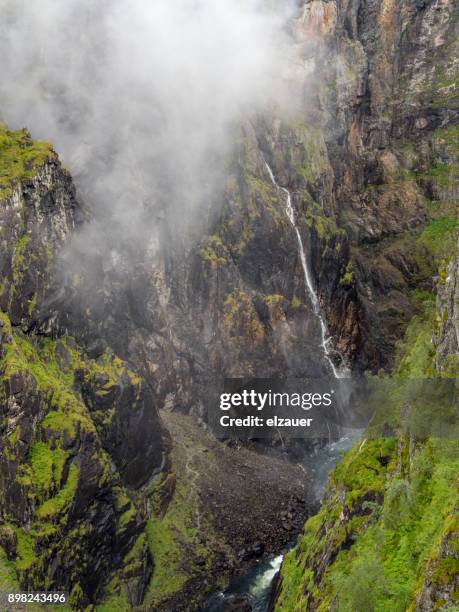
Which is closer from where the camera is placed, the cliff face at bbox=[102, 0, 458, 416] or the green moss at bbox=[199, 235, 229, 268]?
the cliff face at bbox=[102, 0, 458, 416]

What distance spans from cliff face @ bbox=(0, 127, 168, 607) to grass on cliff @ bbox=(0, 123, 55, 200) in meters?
0.16

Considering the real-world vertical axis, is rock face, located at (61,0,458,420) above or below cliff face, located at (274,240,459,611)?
above

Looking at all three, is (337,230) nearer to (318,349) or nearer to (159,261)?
(318,349)

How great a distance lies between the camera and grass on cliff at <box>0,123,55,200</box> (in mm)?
69938

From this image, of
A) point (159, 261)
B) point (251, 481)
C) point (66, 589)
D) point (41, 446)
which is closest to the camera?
point (66, 589)

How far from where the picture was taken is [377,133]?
437ft

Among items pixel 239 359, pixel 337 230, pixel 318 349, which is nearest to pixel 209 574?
pixel 239 359

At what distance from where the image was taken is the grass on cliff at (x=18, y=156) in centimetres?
6994

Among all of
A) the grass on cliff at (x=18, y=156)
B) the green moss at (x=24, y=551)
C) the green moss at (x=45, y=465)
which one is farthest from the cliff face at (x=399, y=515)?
the grass on cliff at (x=18, y=156)

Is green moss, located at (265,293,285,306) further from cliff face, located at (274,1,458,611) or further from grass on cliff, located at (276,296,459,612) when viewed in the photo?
grass on cliff, located at (276,296,459,612)

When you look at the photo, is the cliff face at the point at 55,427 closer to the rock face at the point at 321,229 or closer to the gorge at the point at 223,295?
the gorge at the point at 223,295

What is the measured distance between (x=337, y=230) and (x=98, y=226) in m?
49.8

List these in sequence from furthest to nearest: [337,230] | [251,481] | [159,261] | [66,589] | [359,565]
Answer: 1. [337,230]
2. [159,261]
3. [251,481]
4. [66,589]
5. [359,565]

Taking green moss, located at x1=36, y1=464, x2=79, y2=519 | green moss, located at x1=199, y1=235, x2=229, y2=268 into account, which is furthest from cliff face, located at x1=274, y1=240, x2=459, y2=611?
green moss, located at x1=199, y1=235, x2=229, y2=268
